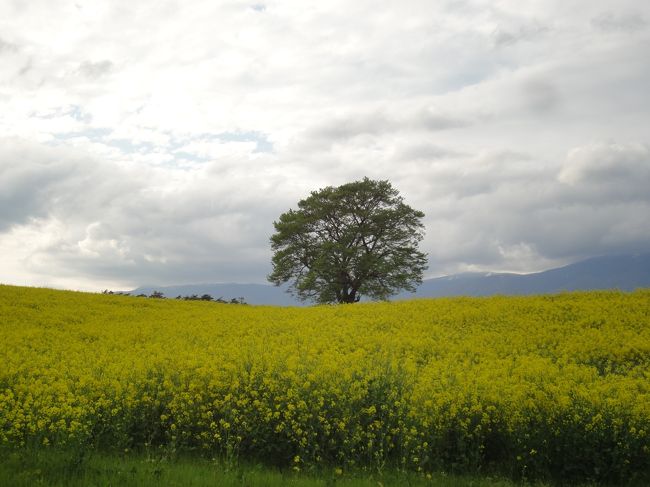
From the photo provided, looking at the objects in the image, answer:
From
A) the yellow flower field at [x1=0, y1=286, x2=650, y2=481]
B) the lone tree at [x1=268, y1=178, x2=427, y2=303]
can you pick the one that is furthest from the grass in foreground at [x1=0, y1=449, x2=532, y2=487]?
the lone tree at [x1=268, y1=178, x2=427, y2=303]

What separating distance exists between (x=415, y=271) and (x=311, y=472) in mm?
38438

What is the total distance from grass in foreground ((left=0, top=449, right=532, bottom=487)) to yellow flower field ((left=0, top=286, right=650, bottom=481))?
481mm

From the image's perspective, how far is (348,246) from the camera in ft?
150

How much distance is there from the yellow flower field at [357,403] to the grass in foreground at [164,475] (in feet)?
1.58

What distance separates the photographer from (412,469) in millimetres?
9055

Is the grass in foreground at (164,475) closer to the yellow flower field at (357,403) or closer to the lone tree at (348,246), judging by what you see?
the yellow flower field at (357,403)

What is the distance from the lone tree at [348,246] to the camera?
1752 inches

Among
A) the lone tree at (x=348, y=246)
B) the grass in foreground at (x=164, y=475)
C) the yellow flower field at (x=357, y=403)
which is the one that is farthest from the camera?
the lone tree at (x=348, y=246)

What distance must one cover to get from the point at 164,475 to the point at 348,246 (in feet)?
127

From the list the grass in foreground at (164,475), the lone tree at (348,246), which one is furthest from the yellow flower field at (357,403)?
the lone tree at (348,246)

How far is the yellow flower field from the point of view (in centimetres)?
920

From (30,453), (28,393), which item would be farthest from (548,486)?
(28,393)

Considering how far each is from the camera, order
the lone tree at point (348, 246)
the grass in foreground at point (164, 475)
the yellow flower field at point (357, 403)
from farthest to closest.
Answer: the lone tree at point (348, 246), the yellow flower field at point (357, 403), the grass in foreground at point (164, 475)

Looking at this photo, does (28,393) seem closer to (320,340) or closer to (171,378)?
(171,378)
